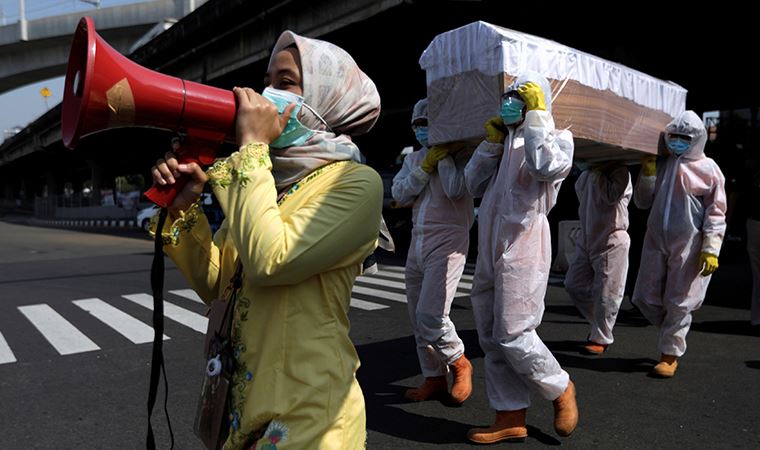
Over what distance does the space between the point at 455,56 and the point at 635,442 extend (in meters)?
2.44

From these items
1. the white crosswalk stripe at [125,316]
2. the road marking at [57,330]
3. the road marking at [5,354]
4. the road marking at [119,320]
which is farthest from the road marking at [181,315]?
the road marking at [5,354]

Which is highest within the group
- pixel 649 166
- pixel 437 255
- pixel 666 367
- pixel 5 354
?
pixel 649 166

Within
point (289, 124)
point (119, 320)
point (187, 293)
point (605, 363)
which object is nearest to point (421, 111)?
point (605, 363)

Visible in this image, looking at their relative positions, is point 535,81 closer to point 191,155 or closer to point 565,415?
point 565,415

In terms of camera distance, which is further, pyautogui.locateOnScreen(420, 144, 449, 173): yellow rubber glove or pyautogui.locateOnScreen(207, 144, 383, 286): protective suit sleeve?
pyautogui.locateOnScreen(420, 144, 449, 173): yellow rubber glove

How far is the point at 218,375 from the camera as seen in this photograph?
150 cm

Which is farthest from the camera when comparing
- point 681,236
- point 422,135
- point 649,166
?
point 649,166

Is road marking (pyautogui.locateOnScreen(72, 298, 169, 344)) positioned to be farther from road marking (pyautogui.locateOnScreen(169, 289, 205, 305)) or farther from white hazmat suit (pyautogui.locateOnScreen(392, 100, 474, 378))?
white hazmat suit (pyautogui.locateOnScreen(392, 100, 474, 378))

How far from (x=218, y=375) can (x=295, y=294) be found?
30cm

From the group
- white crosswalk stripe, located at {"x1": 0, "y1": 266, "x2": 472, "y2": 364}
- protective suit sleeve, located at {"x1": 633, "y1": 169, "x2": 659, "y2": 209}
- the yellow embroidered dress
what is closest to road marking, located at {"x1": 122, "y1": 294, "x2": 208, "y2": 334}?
white crosswalk stripe, located at {"x1": 0, "y1": 266, "x2": 472, "y2": 364}

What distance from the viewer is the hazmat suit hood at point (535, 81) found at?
326 centimetres

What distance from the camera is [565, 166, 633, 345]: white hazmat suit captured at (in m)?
5.07

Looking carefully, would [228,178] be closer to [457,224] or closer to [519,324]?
[519,324]

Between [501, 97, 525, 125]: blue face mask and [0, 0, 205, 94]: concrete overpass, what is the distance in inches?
1001
